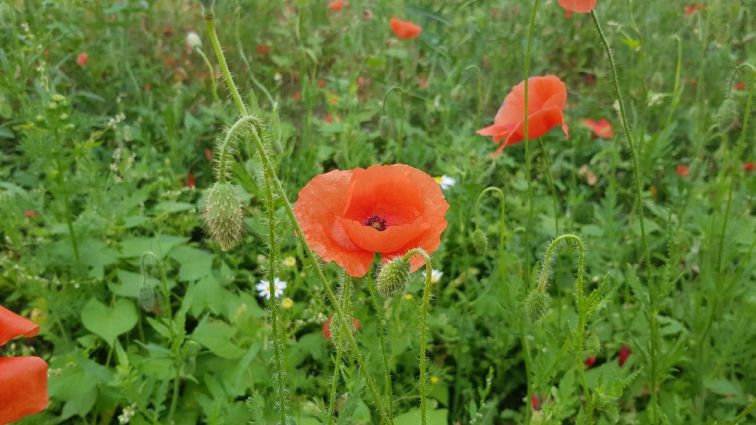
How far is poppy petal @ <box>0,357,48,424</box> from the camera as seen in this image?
1201 mm

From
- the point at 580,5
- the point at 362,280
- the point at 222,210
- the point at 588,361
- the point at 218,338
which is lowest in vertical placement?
the point at 588,361

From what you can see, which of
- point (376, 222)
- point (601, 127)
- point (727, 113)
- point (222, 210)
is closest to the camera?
point (222, 210)

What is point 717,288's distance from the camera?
6.54 feet

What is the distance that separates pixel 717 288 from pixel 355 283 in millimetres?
1119

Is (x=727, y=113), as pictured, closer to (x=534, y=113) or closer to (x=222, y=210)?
(x=534, y=113)

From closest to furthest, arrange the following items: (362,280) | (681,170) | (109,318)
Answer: (109,318) < (362,280) < (681,170)

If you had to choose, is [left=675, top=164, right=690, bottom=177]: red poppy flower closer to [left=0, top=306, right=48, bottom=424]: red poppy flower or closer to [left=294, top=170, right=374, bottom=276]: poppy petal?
[left=294, top=170, right=374, bottom=276]: poppy petal

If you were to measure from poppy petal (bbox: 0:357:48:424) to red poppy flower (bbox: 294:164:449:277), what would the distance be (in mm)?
521

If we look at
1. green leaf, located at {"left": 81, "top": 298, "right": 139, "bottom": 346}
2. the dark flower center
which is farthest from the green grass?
the dark flower center

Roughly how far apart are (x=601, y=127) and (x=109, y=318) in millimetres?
2605

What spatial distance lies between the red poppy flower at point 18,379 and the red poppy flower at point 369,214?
0.51m

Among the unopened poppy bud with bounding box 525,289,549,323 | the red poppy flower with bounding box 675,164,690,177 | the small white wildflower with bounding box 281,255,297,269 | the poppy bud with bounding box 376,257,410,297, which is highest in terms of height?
the poppy bud with bounding box 376,257,410,297

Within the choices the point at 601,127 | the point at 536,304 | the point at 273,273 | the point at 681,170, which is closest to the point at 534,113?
the point at 536,304

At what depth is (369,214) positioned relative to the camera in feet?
4.60
